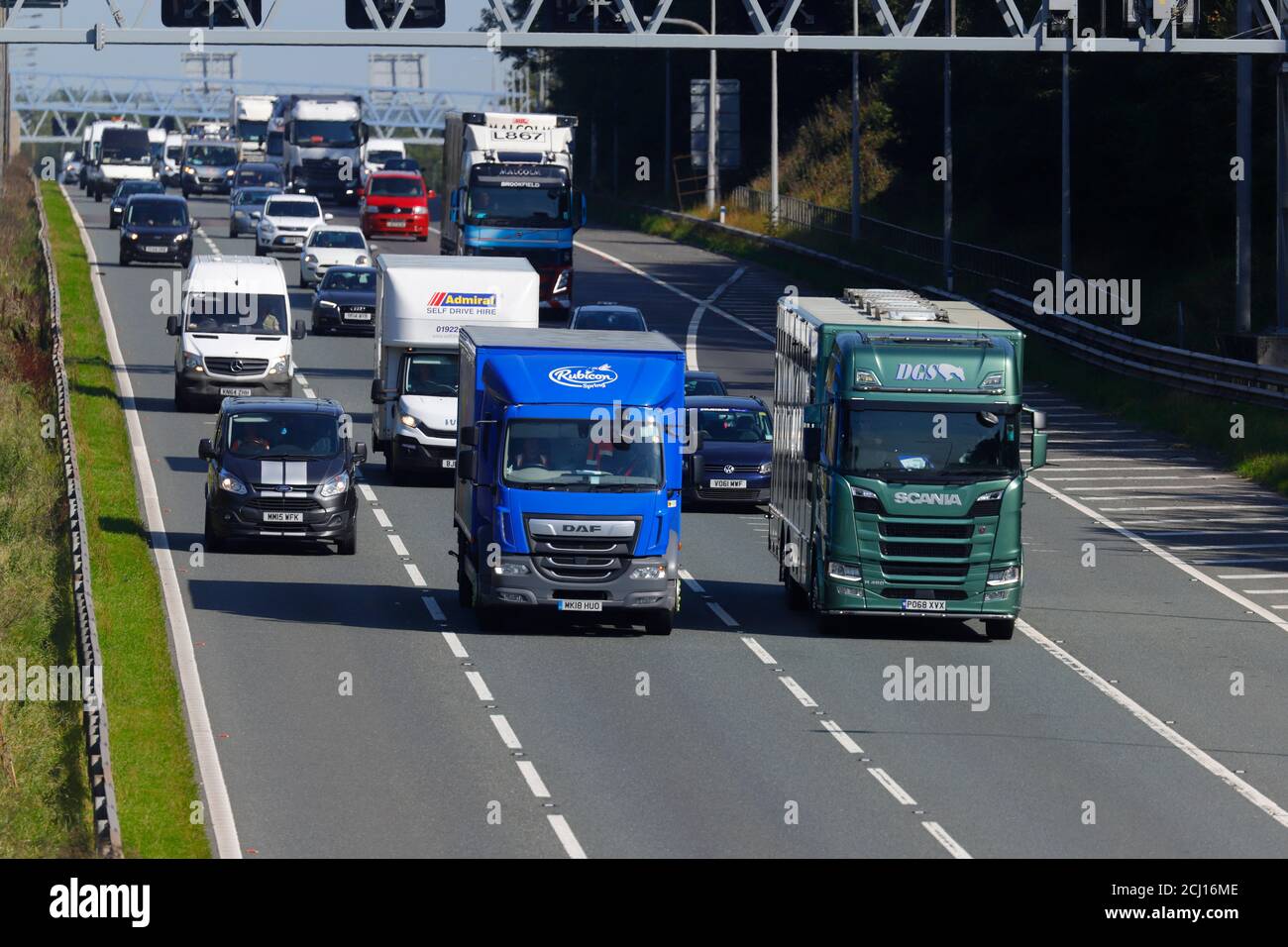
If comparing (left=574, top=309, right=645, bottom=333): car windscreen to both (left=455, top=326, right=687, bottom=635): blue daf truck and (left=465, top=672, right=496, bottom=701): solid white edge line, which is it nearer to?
(left=455, top=326, right=687, bottom=635): blue daf truck

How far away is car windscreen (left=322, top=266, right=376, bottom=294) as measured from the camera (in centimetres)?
5084

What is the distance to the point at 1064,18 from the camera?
116 feet

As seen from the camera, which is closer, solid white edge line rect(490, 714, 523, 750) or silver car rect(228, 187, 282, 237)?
solid white edge line rect(490, 714, 523, 750)

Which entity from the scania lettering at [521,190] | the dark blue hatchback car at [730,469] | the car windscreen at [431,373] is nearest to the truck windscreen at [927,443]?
the dark blue hatchback car at [730,469]

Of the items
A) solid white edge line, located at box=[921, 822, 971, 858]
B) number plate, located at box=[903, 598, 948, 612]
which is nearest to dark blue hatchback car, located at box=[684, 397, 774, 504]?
number plate, located at box=[903, 598, 948, 612]

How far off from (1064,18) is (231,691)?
20.0m

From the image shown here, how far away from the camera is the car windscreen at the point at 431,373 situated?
3378 centimetres

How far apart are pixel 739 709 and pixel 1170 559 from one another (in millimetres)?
11199

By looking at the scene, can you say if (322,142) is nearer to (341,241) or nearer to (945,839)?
(341,241)

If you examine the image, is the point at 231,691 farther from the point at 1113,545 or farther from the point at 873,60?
the point at 873,60

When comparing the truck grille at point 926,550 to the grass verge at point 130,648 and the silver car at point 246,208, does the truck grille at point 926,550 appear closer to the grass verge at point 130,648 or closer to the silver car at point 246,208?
the grass verge at point 130,648

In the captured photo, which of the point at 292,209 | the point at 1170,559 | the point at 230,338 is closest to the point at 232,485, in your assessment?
the point at 230,338

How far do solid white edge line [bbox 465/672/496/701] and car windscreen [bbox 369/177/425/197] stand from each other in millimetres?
51402

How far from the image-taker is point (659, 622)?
2388 cm
